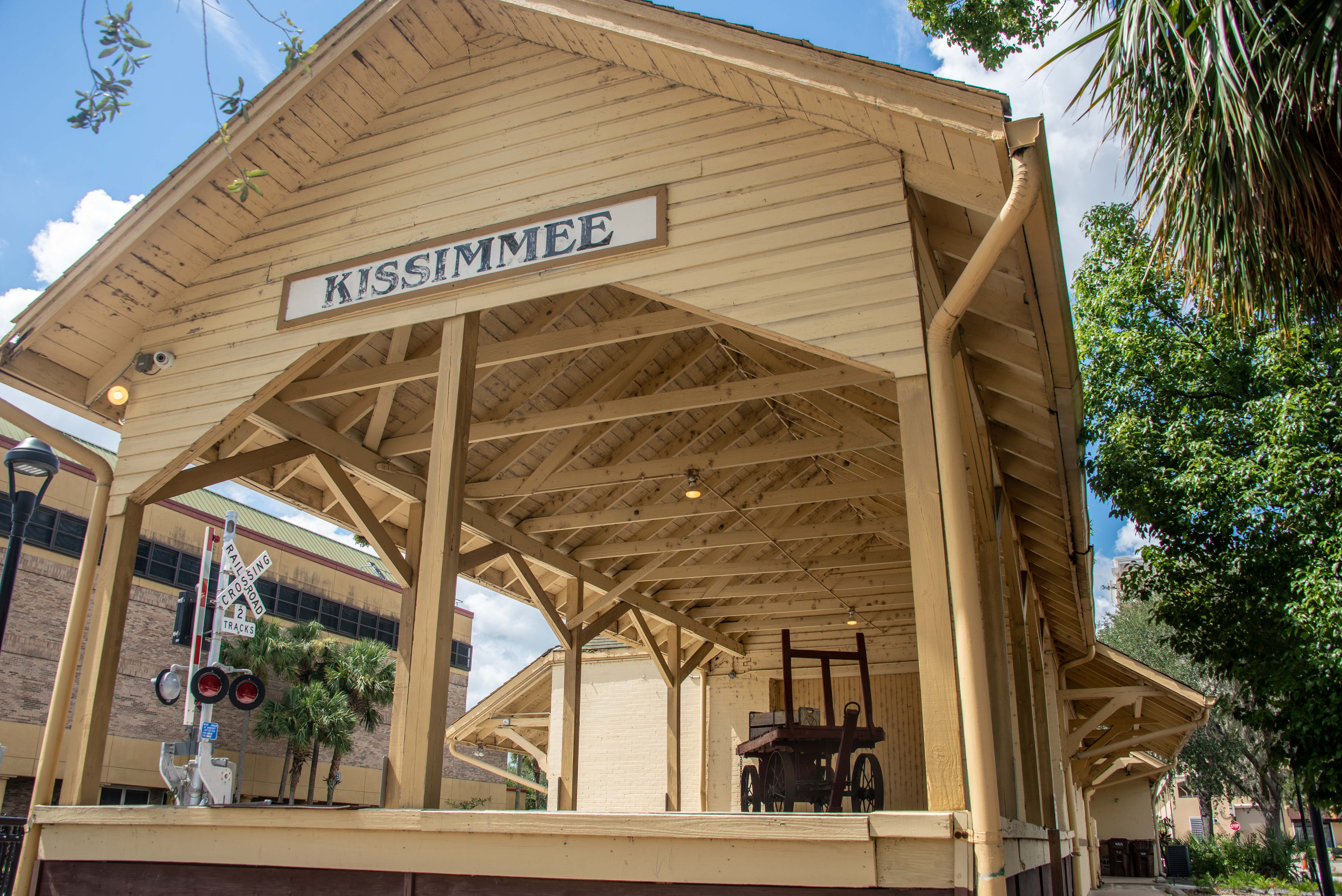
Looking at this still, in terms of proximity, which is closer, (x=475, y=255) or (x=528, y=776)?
(x=475, y=255)

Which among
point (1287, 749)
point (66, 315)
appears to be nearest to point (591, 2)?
point (66, 315)

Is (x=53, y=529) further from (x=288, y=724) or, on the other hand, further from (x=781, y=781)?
(x=781, y=781)

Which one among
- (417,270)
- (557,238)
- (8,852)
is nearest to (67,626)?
(8,852)

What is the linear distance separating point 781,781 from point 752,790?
4.02 feet

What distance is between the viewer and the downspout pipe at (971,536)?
3.97 meters

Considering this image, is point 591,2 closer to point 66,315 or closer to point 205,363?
point 205,363

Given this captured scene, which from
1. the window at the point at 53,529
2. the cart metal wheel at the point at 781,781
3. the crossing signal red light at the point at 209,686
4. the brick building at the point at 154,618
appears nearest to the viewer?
the crossing signal red light at the point at 209,686

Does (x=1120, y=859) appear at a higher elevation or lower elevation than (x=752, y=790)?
lower

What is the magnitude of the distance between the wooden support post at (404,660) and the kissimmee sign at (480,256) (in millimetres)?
1652

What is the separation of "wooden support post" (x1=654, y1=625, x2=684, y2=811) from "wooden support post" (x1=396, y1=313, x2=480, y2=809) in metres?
9.74

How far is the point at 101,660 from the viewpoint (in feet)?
20.9

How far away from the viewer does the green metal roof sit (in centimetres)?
2866

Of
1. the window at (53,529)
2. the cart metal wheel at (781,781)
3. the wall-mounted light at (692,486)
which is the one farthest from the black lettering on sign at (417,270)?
the window at (53,529)

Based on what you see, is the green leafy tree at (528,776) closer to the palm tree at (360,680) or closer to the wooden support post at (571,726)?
the palm tree at (360,680)
